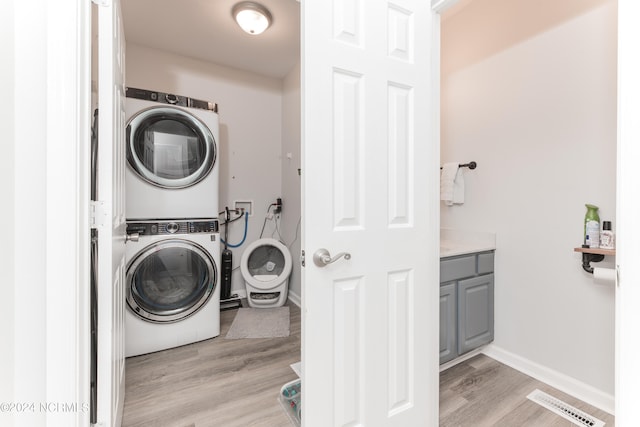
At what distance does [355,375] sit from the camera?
1.13m

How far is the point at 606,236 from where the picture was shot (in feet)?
4.77

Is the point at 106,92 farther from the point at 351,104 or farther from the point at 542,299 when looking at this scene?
the point at 542,299

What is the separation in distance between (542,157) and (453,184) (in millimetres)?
600

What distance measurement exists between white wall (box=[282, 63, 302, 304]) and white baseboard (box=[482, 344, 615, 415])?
1.90 m

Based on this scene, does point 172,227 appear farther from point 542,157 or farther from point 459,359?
point 542,157

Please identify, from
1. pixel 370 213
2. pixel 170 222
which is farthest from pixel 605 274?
pixel 170 222

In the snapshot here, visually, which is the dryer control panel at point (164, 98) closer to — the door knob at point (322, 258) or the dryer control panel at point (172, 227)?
the dryer control panel at point (172, 227)

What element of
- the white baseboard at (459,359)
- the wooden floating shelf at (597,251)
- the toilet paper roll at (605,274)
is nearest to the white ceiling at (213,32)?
the wooden floating shelf at (597,251)

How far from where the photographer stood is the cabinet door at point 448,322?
1738 mm

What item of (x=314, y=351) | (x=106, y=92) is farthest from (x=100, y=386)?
(x=106, y=92)

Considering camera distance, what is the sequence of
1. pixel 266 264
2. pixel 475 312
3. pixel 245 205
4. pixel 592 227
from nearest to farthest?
pixel 592 227
pixel 475 312
pixel 266 264
pixel 245 205

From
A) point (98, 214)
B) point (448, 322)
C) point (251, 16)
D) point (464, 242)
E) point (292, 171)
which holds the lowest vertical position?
point (448, 322)

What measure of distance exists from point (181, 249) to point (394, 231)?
5.79 feet

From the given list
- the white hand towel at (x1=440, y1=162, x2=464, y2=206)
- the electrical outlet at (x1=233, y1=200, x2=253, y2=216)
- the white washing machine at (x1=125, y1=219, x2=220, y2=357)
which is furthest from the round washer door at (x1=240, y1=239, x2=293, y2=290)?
the white hand towel at (x1=440, y1=162, x2=464, y2=206)
